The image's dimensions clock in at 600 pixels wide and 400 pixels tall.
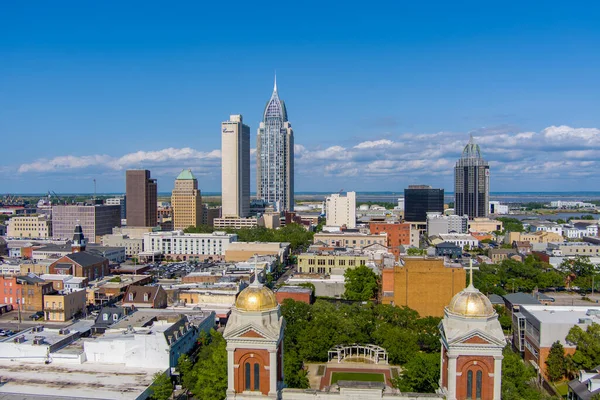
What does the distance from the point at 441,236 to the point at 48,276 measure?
131 m

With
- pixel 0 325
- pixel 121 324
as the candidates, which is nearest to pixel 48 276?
pixel 0 325

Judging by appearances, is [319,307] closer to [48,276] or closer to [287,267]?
[48,276]

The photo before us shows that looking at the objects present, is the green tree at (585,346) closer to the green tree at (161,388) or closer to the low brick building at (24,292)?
the green tree at (161,388)

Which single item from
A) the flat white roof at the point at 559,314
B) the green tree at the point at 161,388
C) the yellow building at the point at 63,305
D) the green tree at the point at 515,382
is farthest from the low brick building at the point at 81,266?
the green tree at the point at 515,382

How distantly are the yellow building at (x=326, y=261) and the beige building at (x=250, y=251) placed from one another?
19.4 meters

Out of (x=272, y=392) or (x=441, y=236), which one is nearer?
(x=272, y=392)

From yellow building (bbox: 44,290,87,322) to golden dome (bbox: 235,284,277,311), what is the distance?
66.2 meters

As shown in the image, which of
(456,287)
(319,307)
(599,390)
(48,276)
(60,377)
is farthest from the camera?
(48,276)

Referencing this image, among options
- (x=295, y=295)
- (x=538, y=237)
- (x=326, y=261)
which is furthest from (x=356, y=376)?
(x=538, y=237)

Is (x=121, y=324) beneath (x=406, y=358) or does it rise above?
above

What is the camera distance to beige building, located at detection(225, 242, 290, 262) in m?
149

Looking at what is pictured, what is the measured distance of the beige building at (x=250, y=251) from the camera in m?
149

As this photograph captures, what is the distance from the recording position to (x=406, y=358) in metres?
65.6

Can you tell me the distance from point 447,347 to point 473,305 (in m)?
3.15
